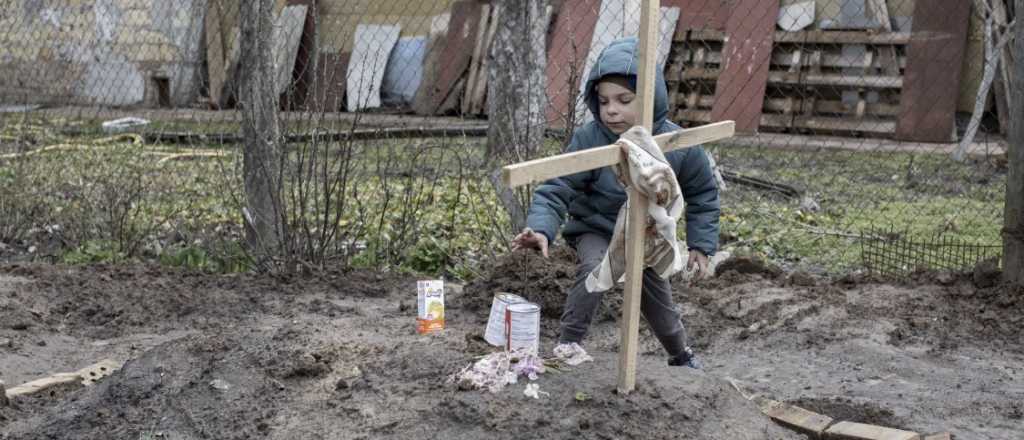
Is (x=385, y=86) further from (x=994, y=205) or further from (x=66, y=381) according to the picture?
(x=66, y=381)

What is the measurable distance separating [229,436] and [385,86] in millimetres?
13799

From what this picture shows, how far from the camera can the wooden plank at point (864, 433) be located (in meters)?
3.74

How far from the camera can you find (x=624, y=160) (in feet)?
11.0

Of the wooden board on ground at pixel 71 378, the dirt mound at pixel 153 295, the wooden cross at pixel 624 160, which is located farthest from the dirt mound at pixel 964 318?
the wooden board on ground at pixel 71 378

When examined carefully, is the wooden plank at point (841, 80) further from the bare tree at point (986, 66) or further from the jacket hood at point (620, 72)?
the jacket hood at point (620, 72)

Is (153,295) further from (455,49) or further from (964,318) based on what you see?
(455,49)

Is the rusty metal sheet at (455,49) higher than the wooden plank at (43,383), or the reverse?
the rusty metal sheet at (455,49)

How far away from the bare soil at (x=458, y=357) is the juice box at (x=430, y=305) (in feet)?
0.39

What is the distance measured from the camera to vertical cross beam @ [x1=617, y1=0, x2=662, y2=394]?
3260 mm

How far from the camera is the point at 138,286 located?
20.9 feet

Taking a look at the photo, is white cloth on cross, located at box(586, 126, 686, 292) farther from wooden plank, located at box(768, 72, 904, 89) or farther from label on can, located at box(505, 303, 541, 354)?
wooden plank, located at box(768, 72, 904, 89)

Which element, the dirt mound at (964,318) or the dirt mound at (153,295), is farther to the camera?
the dirt mound at (153,295)

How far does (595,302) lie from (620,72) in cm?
83

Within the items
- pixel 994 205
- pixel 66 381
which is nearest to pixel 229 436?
pixel 66 381
